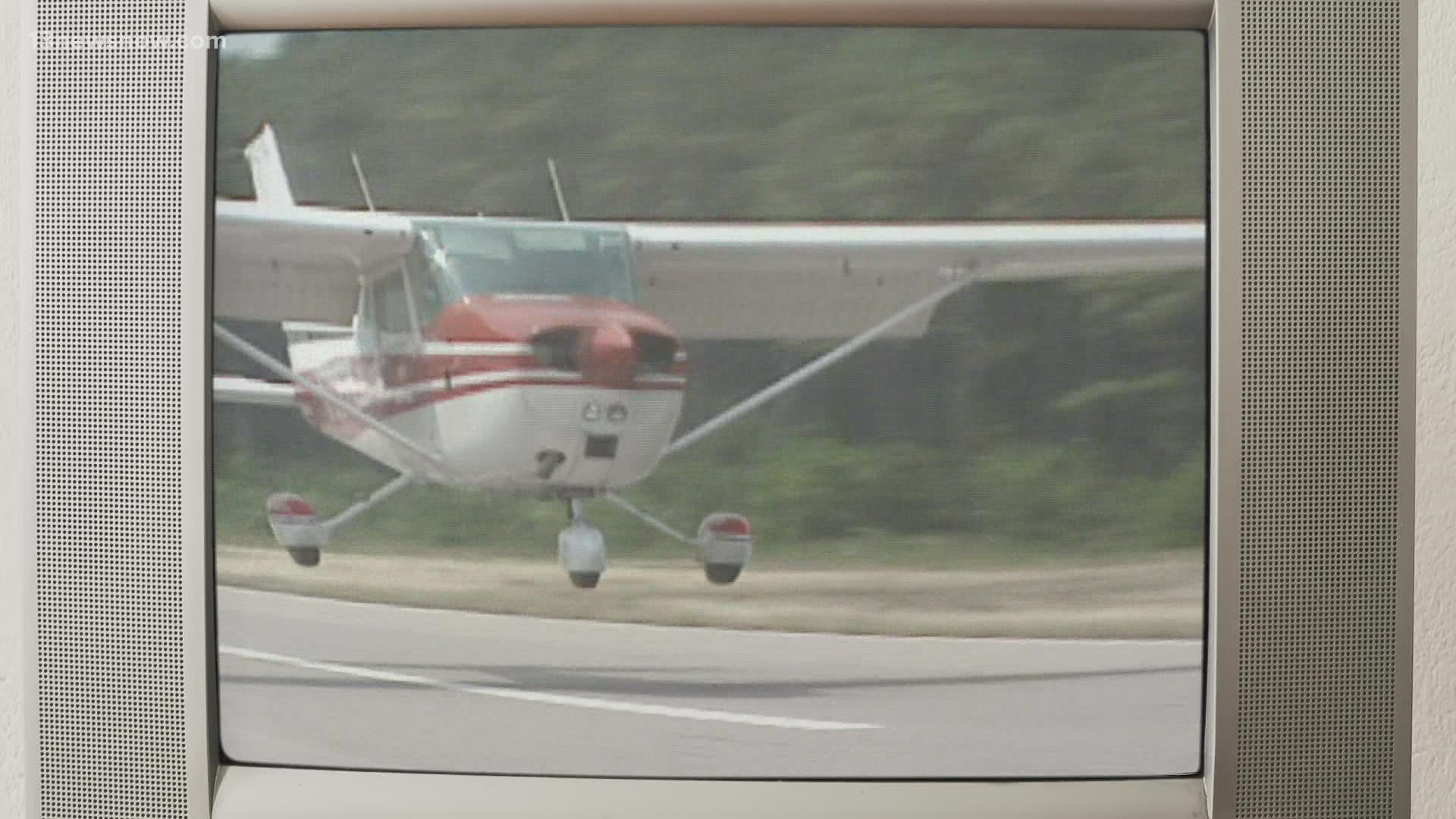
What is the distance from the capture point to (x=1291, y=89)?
4.54 feet

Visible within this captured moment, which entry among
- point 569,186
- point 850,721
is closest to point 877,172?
point 569,186

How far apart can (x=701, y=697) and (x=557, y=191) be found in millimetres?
509

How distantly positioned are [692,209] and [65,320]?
0.63 meters

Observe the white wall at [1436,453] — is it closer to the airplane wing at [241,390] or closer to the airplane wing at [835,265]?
the airplane wing at [241,390]

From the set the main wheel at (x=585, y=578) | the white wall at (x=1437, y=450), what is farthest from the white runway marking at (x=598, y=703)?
the white wall at (x=1437, y=450)

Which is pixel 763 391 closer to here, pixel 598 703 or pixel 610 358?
pixel 610 358

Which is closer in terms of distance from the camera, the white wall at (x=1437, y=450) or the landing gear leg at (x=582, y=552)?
the landing gear leg at (x=582, y=552)

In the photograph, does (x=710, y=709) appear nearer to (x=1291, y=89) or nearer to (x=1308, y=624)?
(x=1308, y=624)

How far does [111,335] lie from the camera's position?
1.40 metres

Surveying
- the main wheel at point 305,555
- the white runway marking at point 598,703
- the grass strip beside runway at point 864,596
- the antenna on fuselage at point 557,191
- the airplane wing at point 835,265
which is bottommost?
the white runway marking at point 598,703

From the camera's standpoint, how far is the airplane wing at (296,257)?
1.38 metres

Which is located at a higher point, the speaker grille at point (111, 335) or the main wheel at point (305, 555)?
the speaker grille at point (111, 335)

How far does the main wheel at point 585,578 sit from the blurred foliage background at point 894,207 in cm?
3

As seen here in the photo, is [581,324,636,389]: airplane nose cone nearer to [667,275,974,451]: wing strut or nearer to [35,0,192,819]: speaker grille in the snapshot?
[667,275,974,451]: wing strut
